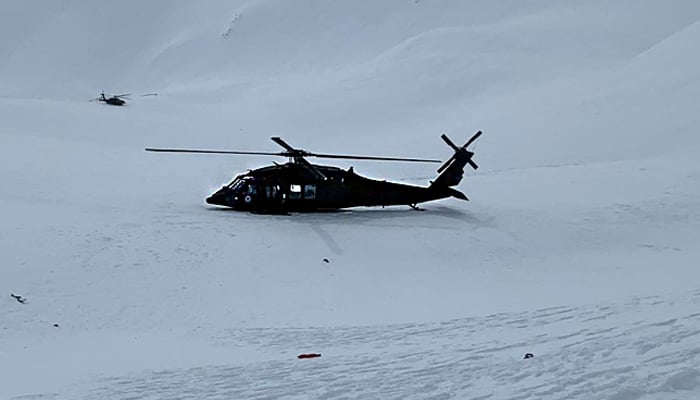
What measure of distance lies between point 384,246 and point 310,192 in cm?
247

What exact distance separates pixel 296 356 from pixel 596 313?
4.43 metres

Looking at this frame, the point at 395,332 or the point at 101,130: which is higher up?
the point at 101,130

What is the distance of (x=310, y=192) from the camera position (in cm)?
1766

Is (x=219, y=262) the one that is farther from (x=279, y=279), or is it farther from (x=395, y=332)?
(x=395, y=332)

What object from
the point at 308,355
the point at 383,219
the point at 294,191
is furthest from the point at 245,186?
the point at 308,355

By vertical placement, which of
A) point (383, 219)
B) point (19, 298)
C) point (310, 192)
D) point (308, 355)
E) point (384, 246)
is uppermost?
point (310, 192)

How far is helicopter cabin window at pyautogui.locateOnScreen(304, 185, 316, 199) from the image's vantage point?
17625 mm

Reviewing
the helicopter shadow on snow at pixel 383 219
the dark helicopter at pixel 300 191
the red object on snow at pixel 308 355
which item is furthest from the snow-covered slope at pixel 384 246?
the dark helicopter at pixel 300 191

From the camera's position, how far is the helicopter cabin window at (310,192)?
694 inches

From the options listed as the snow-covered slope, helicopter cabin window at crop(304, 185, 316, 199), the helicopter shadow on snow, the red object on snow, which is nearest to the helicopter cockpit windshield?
the helicopter shadow on snow

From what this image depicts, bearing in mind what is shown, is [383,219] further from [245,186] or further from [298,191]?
[245,186]

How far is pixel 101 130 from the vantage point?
3291 centimetres

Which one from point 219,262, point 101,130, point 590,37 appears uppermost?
point 590,37

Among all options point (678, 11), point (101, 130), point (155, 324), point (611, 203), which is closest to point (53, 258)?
point (155, 324)
